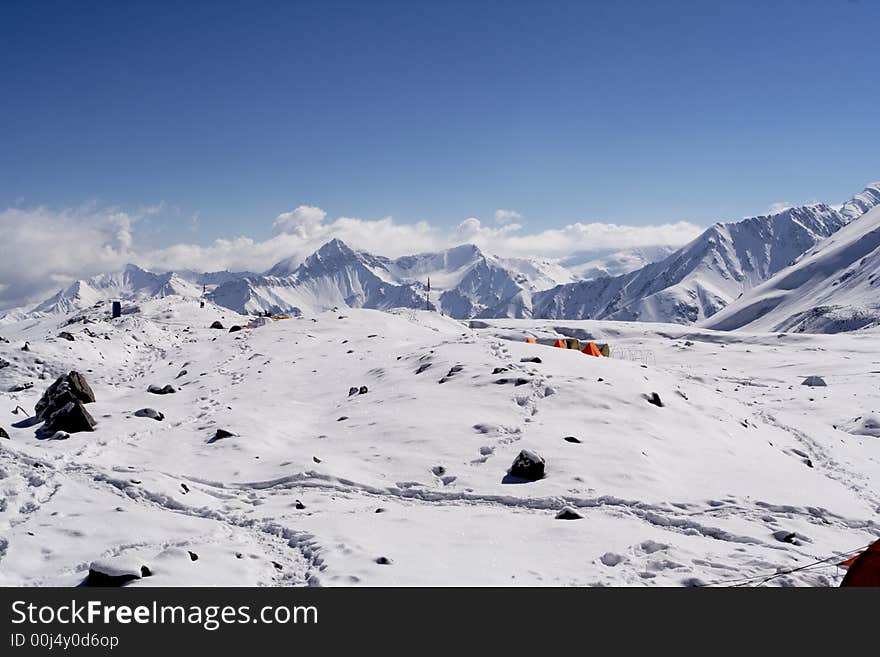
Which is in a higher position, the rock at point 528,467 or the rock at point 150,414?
the rock at point 150,414

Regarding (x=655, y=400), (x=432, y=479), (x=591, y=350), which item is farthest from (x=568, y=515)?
(x=591, y=350)

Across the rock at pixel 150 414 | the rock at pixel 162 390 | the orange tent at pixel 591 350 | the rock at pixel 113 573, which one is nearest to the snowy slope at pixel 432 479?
the rock at pixel 113 573

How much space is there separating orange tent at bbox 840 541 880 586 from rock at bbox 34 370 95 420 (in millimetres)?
23589

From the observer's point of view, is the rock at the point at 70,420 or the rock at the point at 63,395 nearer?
the rock at the point at 70,420

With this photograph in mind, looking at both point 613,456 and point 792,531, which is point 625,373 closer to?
point 613,456

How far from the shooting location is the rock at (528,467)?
609 inches

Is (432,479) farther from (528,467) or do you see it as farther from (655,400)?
(655,400)

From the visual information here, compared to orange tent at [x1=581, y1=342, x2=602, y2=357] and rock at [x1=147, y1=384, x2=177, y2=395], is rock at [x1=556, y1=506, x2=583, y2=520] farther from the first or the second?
orange tent at [x1=581, y1=342, x2=602, y2=357]

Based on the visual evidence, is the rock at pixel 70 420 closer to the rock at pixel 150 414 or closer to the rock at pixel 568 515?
the rock at pixel 150 414

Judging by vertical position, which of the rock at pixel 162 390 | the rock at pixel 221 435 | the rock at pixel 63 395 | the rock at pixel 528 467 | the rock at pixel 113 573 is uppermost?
the rock at pixel 63 395

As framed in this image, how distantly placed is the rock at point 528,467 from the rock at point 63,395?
16.4m

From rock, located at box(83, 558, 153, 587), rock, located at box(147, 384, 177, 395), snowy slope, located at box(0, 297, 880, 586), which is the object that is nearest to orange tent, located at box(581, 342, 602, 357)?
snowy slope, located at box(0, 297, 880, 586)

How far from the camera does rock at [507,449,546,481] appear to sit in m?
15.5

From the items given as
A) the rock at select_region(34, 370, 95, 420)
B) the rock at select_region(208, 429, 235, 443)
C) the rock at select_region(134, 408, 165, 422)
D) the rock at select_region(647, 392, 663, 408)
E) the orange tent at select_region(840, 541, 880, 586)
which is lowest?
the orange tent at select_region(840, 541, 880, 586)
